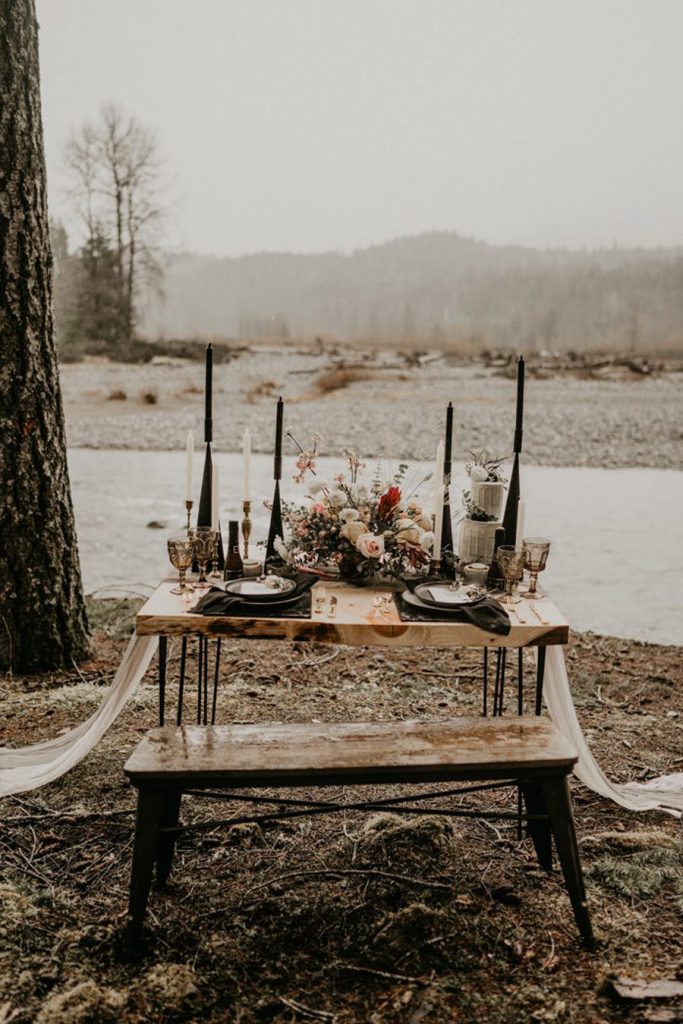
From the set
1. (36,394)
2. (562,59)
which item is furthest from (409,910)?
(562,59)

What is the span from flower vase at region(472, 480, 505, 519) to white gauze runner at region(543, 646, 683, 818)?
0.39 m

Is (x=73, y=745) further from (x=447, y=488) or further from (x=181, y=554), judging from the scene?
(x=447, y=488)

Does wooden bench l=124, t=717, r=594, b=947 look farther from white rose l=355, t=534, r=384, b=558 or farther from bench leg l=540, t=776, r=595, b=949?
white rose l=355, t=534, r=384, b=558

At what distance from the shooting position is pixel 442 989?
1584mm

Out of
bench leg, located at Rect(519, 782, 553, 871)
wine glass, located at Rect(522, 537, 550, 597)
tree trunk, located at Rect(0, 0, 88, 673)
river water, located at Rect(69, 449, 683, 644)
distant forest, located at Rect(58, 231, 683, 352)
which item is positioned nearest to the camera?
bench leg, located at Rect(519, 782, 553, 871)

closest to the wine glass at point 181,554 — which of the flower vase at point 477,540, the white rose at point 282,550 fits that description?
the white rose at point 282,550

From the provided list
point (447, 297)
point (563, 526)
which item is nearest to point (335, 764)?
point (563, 526)

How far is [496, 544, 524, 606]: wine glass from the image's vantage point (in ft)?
6.82

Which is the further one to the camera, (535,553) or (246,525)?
(246,525)

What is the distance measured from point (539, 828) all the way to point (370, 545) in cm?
76

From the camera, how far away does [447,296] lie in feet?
42.0

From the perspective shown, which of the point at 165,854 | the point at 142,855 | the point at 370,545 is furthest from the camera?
the point at 370,545

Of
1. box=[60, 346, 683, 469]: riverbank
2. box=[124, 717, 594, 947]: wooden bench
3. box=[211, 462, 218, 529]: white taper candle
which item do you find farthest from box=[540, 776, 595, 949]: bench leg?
box=[60, 346, 683, 469]: riverbank

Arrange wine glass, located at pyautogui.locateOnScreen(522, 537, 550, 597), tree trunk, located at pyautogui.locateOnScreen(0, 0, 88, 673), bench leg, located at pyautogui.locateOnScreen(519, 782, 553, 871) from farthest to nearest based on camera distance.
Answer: tree trunk, located at pyautogui.locateOnScreen(0, 0, 88, 673) → wine glass, located at pyautogui.locateOnScreen(522, 537, 550, 597) → bench leg, located at pyautogui.locateOnScreen(519, 782, 553, 871)
